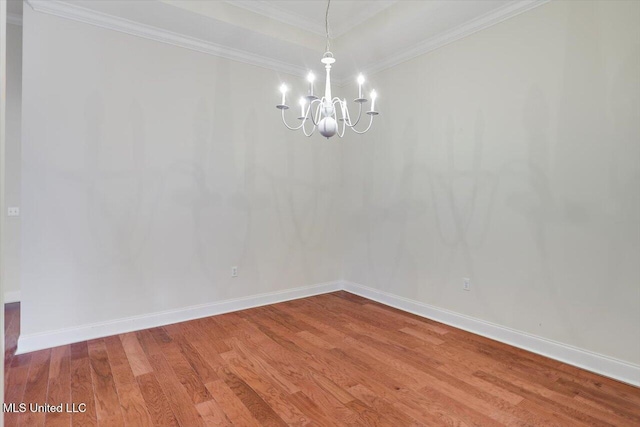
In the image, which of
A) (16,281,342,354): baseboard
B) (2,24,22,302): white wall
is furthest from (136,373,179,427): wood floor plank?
(2,24,22,302): white wall

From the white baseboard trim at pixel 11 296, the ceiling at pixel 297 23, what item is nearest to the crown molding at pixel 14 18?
the ceiling at pixel 297 23

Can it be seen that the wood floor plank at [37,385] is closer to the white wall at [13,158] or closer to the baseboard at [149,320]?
the baseboard at [149,320]

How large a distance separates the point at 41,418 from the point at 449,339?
3085 mm

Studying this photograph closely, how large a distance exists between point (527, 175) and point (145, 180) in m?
3.55

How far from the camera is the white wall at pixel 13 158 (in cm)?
388

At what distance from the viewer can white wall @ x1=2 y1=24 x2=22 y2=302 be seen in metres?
3.88

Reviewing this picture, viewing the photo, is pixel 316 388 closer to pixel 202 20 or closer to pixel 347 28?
pixel 202 20

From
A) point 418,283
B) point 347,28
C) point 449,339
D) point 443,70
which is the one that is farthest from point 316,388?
point 347,28

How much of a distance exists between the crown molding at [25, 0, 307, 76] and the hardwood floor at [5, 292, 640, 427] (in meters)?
2.90

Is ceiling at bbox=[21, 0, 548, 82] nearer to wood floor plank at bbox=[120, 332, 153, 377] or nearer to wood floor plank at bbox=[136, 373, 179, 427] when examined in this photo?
wood floor plank at bbox=[120, 332, 153, 377]

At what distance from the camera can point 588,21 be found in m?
2.64

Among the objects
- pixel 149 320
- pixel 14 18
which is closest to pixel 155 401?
→ pixel 149 320

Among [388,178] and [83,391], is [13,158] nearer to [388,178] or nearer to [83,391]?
[83,391]

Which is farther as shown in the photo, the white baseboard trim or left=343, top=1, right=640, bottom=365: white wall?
the white baseboard trim
